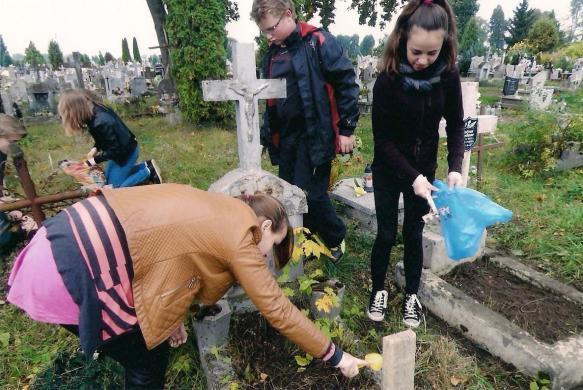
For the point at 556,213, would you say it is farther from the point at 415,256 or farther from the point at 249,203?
the point at 249,203

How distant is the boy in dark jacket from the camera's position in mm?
2400

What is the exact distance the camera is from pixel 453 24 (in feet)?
6.02

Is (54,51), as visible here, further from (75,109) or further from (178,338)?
(178,338)

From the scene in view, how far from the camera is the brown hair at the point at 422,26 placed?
1732 mm

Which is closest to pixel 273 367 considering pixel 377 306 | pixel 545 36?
pixel 377 306

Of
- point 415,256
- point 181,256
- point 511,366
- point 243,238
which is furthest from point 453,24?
point 511,366

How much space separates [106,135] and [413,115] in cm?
253

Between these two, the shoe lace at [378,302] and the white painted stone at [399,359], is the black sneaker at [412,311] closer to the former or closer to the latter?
the shoe lace at [378,302]

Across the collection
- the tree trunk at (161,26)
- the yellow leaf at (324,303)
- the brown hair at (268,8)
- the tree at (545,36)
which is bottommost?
the yellow leaf at (324,303)

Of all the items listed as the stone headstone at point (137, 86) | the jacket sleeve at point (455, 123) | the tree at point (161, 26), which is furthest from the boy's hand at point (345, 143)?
the stone headstone at point (137, 86)

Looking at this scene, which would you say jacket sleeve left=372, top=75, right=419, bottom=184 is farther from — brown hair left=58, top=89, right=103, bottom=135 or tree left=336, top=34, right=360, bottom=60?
tree left=336, top=34, right=360, bottom=60

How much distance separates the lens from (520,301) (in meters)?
2.47

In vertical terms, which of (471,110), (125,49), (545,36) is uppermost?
(125,49)

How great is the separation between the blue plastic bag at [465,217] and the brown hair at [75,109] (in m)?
2.76
